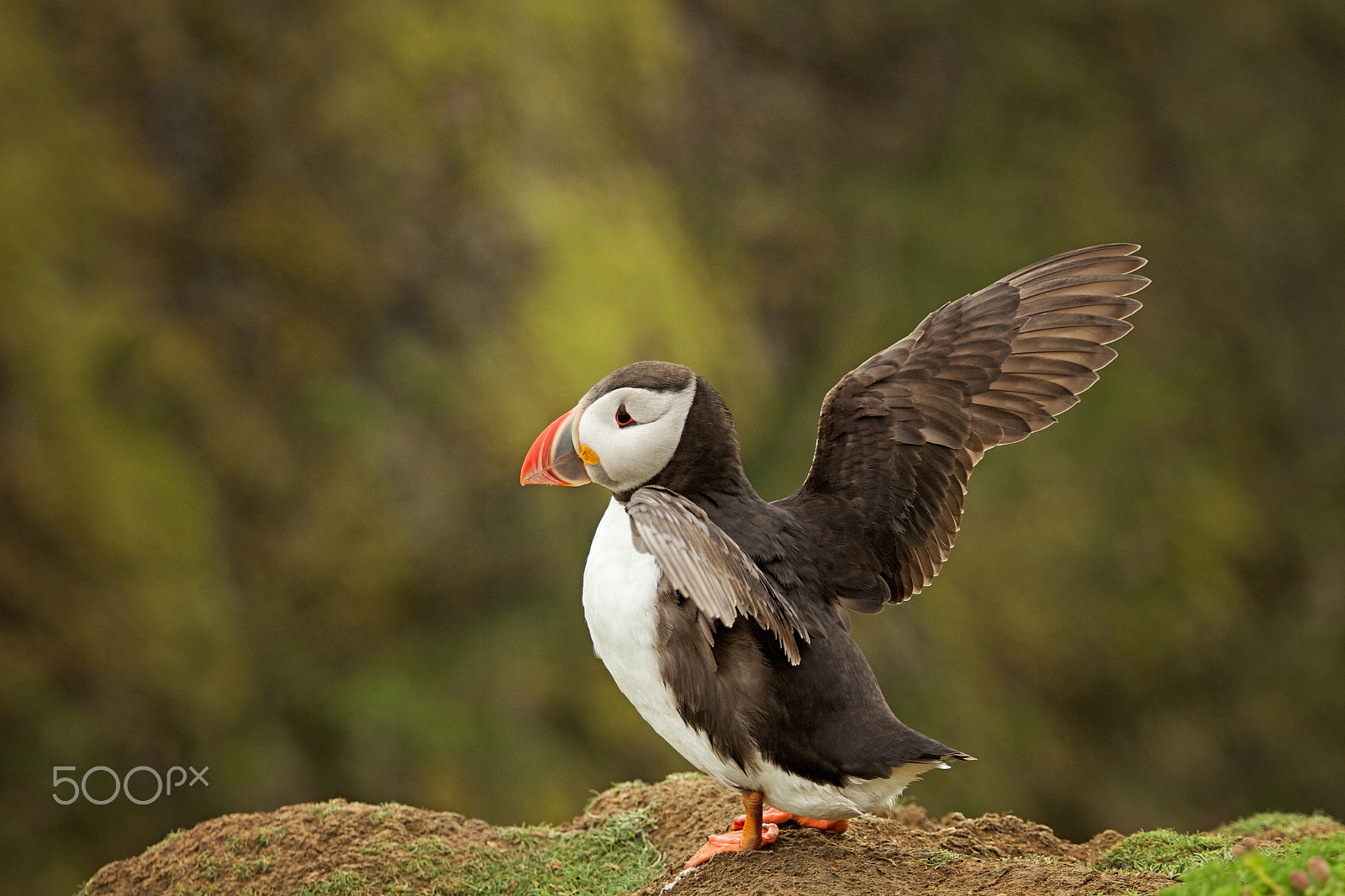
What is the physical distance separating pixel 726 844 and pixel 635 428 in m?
1.68

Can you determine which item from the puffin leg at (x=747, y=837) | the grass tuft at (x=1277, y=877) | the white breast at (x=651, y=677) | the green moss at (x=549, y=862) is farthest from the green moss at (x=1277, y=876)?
the green moss at (x=549, y=862)

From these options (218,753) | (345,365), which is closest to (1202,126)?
(345,365)

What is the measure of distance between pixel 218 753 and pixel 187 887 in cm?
362

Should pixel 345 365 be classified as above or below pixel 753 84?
below

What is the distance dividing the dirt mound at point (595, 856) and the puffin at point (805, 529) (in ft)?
0.77

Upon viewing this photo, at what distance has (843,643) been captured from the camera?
13.3 ft

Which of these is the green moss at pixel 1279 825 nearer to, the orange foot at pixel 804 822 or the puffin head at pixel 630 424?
the orange foot at pixel 804 822

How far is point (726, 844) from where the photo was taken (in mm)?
4246

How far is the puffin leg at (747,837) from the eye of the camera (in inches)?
159

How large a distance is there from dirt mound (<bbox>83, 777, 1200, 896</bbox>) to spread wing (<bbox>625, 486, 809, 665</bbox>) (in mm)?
997

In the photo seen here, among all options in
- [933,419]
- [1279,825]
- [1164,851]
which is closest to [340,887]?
[933,419]

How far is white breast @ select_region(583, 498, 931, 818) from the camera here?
374 centimetres

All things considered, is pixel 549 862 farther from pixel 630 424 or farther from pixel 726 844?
pixel 630 424

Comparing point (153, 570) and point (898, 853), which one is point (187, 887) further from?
point (153, 570)
